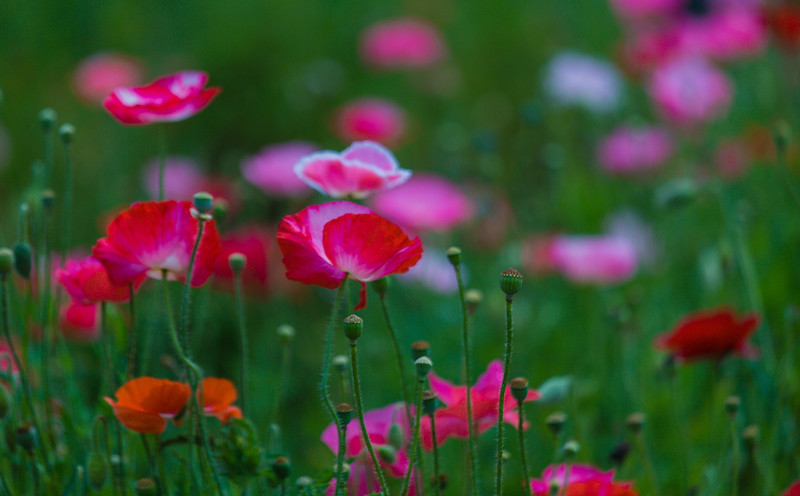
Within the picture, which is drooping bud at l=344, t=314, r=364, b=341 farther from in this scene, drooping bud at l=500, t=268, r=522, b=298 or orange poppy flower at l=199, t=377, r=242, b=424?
orange poppy flower at l=199, t=377, r=242, b=424

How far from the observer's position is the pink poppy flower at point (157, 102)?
92 centimetres

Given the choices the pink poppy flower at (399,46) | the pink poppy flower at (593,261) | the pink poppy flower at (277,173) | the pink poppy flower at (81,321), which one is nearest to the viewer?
the pink poppy flower at (81,321)

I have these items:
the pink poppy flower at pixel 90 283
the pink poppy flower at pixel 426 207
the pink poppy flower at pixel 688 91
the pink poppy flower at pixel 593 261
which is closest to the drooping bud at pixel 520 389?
the pink poppy flower at pixel 90 283

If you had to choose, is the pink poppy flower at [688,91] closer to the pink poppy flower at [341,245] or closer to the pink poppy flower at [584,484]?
the pink poppy flower at [584,484]

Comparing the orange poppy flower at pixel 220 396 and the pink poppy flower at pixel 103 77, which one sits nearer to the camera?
the orange poppy flower at pixel 220 396

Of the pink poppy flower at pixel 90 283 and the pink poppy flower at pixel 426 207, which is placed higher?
the pink poppy flower at pixel 426 207

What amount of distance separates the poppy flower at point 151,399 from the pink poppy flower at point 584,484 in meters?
0.36

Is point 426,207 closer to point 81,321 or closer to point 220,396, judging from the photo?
point 81,321

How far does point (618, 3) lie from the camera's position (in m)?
3.08

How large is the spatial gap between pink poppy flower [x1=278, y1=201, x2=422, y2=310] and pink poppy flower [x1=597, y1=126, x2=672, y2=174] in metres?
1.80

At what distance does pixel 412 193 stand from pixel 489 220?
250 mm

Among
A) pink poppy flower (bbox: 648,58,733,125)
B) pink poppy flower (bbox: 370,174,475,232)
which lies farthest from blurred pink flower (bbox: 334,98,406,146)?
pink poppy flower (bbox: 648,58,733,125)

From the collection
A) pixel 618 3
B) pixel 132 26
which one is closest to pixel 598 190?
pixel 618 3

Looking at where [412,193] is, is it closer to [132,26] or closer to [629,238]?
[629,238]
